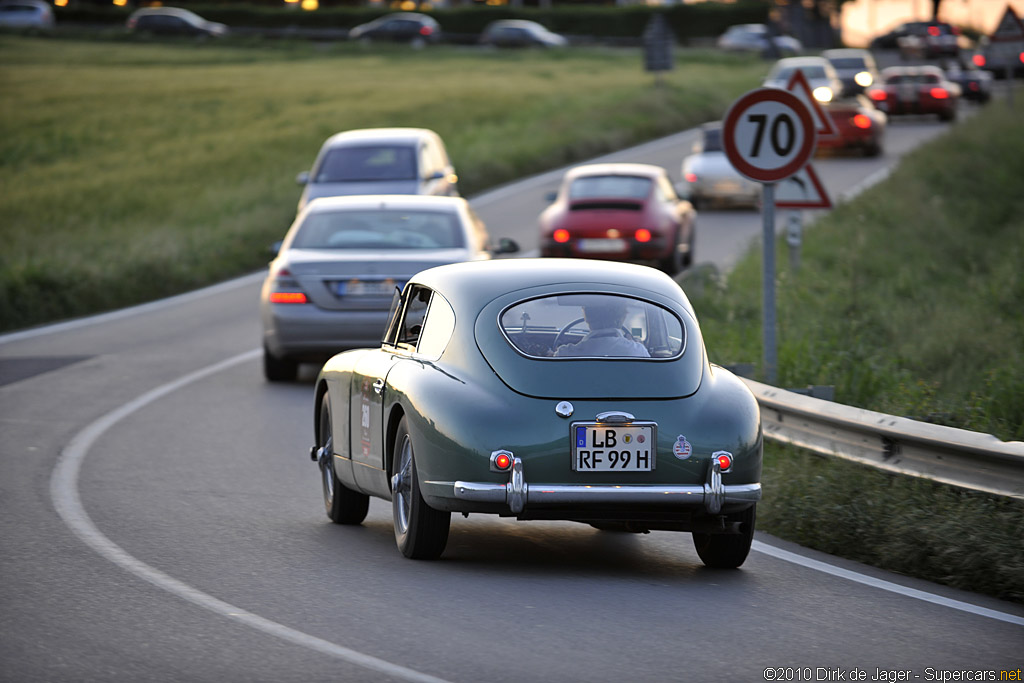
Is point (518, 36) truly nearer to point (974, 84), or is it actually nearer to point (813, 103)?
point (974, 84)

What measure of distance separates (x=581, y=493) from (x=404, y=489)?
44.2 inches

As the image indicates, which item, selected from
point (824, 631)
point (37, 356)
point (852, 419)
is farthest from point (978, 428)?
point (37, 356)

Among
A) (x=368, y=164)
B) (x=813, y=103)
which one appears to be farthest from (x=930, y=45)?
(x=813, y=103)

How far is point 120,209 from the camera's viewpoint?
3381 cm

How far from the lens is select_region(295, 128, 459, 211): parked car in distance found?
77.5 ft

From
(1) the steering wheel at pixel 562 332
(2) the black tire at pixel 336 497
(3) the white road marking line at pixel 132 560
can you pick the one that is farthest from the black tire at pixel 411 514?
(3) the white road marking line at pixel 132 560

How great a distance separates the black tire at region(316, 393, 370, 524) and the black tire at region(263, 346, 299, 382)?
229 inches

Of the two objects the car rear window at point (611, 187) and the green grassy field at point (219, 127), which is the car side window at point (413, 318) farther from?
the car rear window at point (611, 187)

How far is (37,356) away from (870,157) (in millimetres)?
25753

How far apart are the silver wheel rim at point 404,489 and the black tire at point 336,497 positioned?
103cm

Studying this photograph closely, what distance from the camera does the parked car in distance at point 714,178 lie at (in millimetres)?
31312

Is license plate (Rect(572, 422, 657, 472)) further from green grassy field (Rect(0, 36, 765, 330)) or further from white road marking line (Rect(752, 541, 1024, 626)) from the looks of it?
green grassy field (Rect(0, 36, 765, 330))

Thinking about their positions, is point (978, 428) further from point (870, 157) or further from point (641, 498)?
point (870, 157)

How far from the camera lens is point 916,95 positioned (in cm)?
4916
